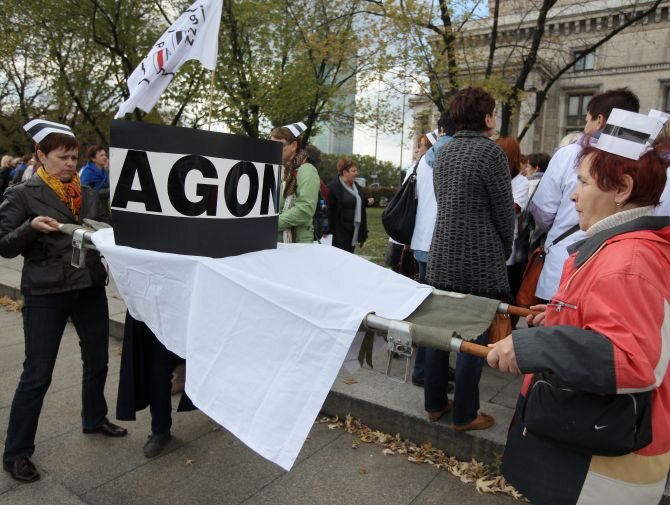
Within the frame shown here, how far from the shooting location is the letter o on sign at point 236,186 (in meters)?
2.40

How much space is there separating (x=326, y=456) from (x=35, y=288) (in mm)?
2054

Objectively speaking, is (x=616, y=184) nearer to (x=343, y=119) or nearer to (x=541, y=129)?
(x=343, y=119)

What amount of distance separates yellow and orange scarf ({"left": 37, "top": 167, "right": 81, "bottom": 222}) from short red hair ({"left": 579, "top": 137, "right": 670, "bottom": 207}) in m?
2.93

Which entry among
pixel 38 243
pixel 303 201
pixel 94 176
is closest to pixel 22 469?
pixel 38 243

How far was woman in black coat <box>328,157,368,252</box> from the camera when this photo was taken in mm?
7031

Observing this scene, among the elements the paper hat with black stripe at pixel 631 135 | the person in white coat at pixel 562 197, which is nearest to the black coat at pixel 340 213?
the person in white coat at pixel 562 197

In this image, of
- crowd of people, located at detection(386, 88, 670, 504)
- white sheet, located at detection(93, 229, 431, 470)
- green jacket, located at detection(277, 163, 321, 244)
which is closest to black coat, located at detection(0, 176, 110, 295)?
white sheet, located at detection(93, 229, 431, 470)

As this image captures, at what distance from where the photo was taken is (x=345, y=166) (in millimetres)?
7312

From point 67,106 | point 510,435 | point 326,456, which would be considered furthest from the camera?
point 67,106

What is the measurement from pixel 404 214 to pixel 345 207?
9.81ft

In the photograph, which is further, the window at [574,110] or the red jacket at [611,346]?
the window at [574,110]

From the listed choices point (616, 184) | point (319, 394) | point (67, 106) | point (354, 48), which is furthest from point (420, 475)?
point (67, 106)

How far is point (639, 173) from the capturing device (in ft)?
5.22

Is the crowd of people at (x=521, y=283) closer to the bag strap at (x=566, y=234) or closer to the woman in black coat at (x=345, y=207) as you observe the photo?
the bag strap at (x=566, y=234)
